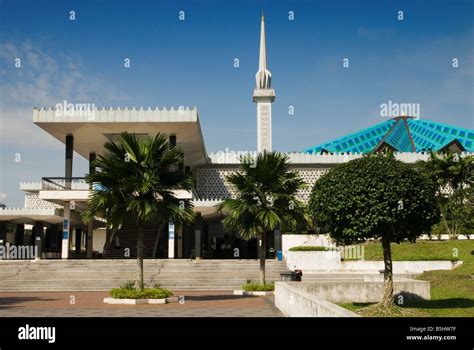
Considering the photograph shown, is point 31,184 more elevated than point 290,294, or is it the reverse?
point 31,184

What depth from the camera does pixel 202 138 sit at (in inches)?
1512

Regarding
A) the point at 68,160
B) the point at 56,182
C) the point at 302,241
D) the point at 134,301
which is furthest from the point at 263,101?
the point at 134,301

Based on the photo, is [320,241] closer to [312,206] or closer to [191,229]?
[191,229]

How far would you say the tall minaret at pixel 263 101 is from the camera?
4775 cm

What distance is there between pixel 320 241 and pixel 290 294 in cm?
2090

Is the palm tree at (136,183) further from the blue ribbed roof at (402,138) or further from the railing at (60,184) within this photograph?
the blue ribbed roof at (402,138)

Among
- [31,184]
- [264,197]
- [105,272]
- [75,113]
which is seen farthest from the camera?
[31,184]

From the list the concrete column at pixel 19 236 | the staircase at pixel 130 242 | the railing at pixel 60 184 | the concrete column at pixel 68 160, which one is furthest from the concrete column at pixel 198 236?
the concrete column at pixel 19 236

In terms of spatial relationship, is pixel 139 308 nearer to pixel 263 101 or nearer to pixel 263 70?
pixel 263 101

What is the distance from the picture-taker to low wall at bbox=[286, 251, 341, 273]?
109 ft

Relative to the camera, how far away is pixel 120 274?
28719mm

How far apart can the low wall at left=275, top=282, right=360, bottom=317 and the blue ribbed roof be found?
42804 mm
